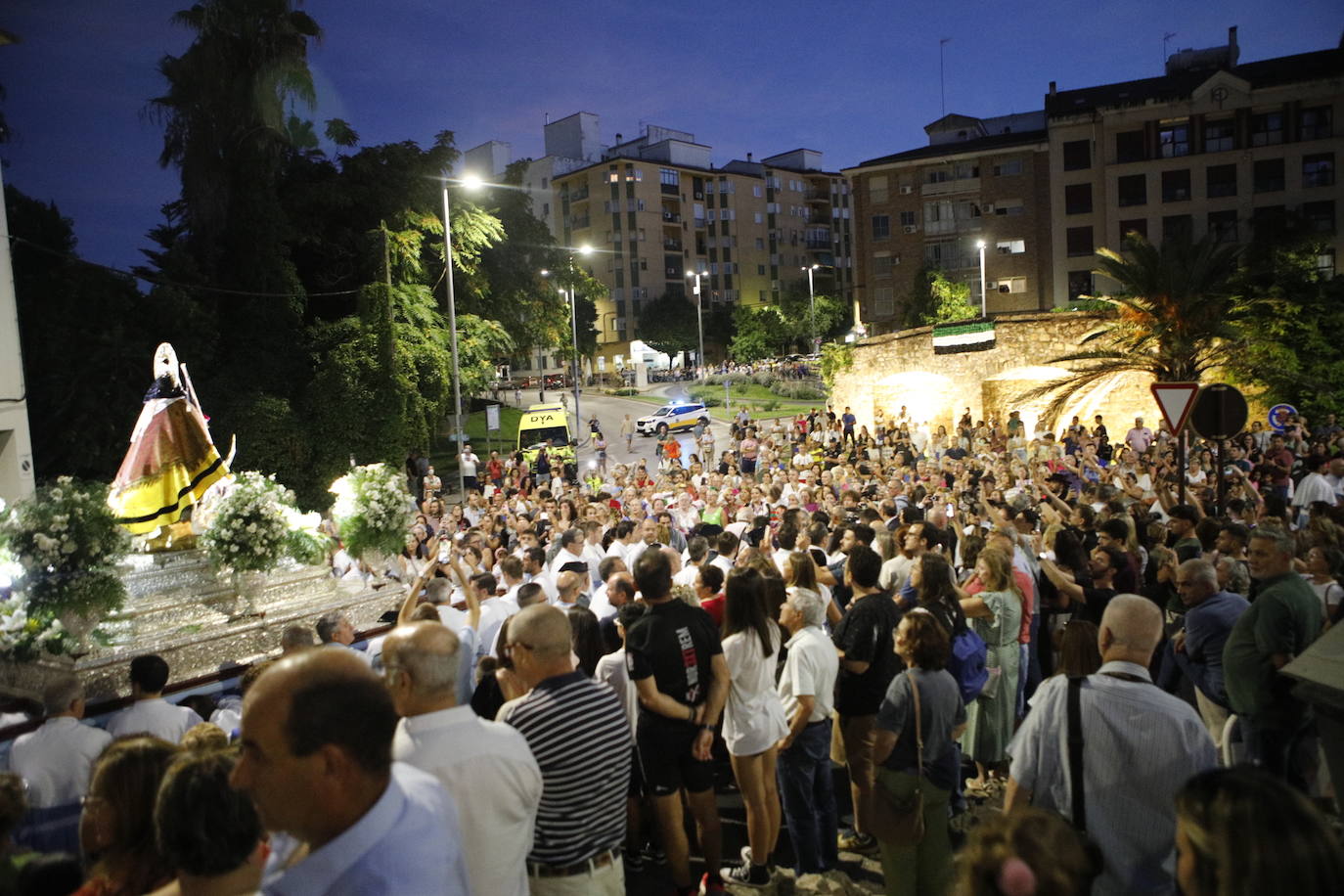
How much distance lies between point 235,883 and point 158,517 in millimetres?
7202

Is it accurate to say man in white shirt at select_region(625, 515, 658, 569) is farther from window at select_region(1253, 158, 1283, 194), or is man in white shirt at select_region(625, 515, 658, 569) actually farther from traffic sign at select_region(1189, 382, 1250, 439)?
window at select_region(1253, 158, 1283, 194)

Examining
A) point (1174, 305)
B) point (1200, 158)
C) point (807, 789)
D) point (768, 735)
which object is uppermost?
point (1200, 158)

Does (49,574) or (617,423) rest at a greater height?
(49,574)

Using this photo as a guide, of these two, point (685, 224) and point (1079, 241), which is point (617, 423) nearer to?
point (1079, 241)

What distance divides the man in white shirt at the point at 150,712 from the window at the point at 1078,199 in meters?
47.9

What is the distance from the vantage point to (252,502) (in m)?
7.63

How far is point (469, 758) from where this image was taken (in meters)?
2.95

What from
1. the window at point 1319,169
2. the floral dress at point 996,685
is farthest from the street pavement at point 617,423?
the window at point 1319,169

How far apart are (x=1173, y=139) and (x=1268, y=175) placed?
14.6ft

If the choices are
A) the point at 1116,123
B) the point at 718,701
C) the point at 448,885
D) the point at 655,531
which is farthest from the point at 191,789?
the point at 1116,123

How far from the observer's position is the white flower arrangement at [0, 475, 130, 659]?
648cm

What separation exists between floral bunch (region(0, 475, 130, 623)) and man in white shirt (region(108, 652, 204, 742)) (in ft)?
7.76

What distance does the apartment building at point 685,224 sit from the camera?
7419cm

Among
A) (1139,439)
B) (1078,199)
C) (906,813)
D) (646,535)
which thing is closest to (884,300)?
(1078,199)
